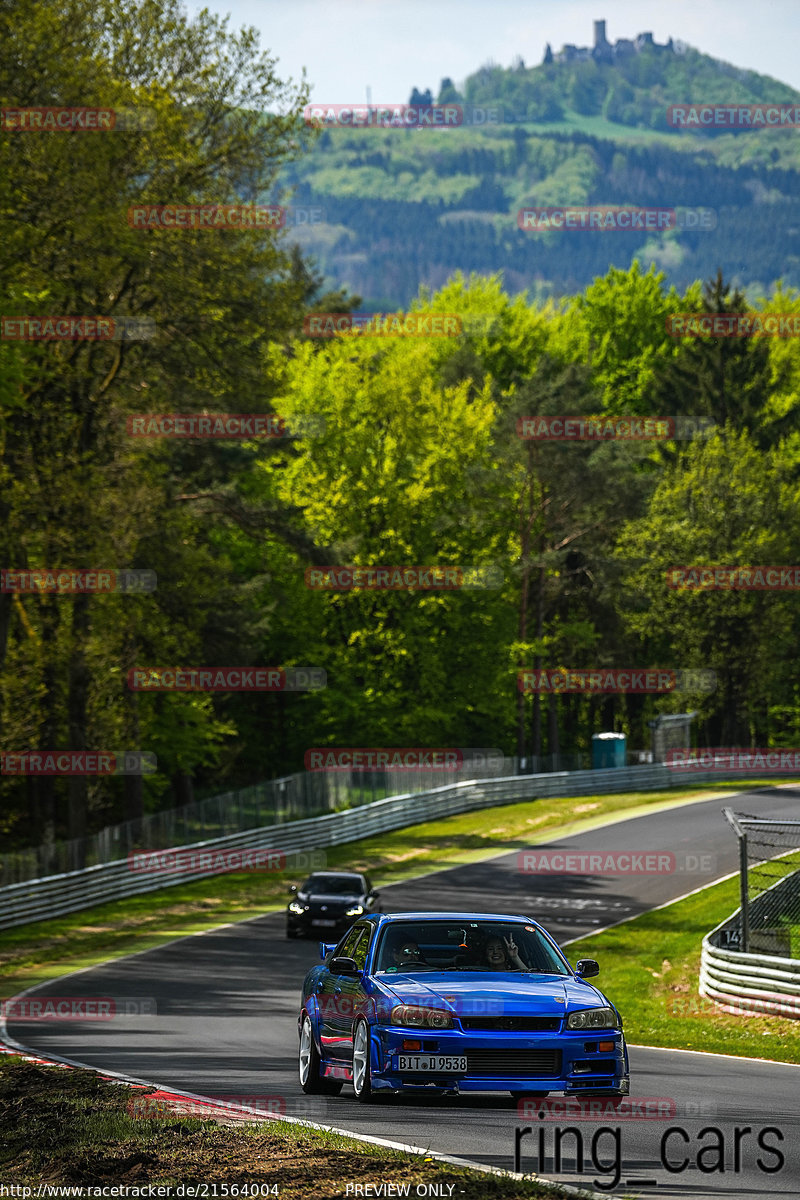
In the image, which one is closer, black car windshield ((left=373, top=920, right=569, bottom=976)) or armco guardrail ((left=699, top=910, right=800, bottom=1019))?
black car windshield ((left=373, top=920, right=569, bottom=976))

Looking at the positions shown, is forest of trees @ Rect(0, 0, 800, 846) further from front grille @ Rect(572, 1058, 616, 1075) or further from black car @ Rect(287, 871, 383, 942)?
front grille @ Rect(572, 1058, 616, 1075)

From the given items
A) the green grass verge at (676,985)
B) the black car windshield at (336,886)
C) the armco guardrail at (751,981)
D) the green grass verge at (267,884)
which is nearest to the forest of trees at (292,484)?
the green grass verge at (267,884)

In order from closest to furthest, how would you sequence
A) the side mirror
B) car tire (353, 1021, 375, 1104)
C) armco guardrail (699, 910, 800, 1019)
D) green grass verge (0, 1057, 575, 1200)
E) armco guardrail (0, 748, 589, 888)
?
green grass verge (0, 1057, 575, 1200) < car tire (353, 1021, 375, 1104) < the side mirror < armco guardrail (699, 910, 800, 1019) < armco guardrail (0, 748, 589, 888)

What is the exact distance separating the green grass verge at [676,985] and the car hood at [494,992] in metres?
6.82

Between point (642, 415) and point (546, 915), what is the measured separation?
49.8 meters

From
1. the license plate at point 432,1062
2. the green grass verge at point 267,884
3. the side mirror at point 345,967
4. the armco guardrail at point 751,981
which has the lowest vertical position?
the green grass verge at point 267,884

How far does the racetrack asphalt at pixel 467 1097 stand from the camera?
9016 millimetres

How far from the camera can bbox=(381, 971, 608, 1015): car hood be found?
384 inches

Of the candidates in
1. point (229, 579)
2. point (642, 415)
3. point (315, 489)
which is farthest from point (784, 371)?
point (229, 579)

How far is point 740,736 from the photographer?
228ft

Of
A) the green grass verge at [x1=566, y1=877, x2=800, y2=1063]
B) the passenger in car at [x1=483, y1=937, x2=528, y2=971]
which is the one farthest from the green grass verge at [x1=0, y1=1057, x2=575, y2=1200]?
the green grass verge at [x1=566, y1=877, x2=800, y2=1063]

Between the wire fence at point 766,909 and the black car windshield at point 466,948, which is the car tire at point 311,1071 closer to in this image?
the black car windshield at point 466,948

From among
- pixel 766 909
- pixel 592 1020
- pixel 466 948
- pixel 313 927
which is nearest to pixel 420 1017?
pixel 592 1020

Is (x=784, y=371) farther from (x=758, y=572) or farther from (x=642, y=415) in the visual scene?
(x=758, y=572)
